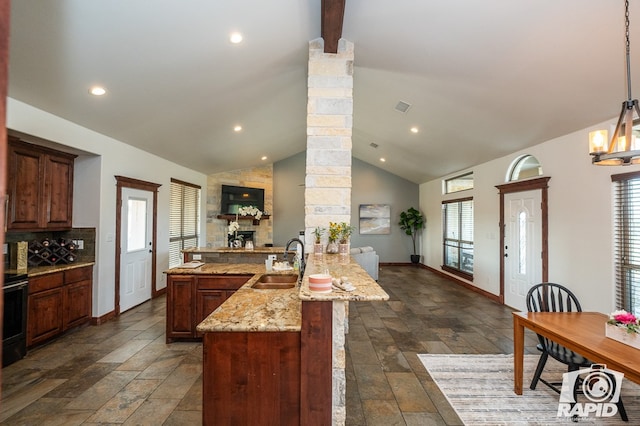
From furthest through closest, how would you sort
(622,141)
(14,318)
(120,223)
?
(120,223) < (14,318) < (622,141)

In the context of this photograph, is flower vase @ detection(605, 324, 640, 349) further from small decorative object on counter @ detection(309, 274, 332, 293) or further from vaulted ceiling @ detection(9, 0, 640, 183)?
vaulted ceiling @ detection(9, 0, 640, 183)

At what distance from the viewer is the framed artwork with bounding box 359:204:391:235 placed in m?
10.1

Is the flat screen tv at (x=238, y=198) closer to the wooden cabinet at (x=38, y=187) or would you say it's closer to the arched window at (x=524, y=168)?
the wooden cabinet at (x=38, y=187)

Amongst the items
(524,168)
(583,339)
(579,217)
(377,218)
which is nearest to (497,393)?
(583,339)

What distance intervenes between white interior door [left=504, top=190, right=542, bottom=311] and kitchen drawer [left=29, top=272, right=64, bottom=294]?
20.9ft

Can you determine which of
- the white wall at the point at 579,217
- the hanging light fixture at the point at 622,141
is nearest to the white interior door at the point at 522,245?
the white wall at the point at 579,217

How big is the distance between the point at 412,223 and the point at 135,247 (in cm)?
724

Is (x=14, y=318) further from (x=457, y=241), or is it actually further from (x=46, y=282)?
(x=457, y=241)

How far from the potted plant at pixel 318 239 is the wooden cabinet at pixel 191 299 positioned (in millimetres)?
1059

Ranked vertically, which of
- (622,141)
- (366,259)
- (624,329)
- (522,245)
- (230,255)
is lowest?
(366,259)

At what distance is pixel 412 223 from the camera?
385 inches

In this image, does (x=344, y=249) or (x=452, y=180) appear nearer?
(x=344, y=249)

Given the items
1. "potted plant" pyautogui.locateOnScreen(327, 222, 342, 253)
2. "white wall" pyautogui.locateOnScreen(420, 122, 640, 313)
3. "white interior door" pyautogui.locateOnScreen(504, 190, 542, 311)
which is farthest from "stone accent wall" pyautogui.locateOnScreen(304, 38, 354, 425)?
"white interior door" pyautogui.locateOnScreen(504, 190, 542, 311)

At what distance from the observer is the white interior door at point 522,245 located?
4.90 m
